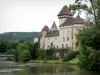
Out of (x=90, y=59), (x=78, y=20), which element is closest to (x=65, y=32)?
(x=78, y=20)

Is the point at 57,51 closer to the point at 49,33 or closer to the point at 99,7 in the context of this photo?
the point at 49,33

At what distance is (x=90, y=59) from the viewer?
38.7 metres

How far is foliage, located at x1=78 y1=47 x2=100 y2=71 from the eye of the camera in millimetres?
37156

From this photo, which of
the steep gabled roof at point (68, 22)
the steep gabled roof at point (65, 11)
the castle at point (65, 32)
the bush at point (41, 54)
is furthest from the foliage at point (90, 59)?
the bush at point (41, 54)

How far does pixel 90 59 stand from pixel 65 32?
2135 inches

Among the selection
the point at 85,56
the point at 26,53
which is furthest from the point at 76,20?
the point at 85,56

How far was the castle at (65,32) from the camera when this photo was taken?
87475 millimetres

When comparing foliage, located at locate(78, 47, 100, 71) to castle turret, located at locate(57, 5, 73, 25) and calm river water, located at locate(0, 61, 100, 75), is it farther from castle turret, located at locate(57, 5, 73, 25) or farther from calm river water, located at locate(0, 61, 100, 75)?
castle turret, located at locate(57, 5, 73, 25)

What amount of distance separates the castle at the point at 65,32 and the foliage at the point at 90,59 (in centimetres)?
4337

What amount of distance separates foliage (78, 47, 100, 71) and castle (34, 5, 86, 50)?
142 ft

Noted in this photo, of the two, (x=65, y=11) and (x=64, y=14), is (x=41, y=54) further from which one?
(x=65, y=11)

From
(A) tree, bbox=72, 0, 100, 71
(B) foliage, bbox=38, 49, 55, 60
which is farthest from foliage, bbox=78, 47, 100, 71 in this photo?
(B) foliage, bbox=38, 49, 55, 60

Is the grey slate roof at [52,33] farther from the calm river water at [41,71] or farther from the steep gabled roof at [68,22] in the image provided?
the calm river water at [41,71]

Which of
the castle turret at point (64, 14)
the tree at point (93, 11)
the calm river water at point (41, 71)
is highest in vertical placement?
the castle turret at point (64, 14)
